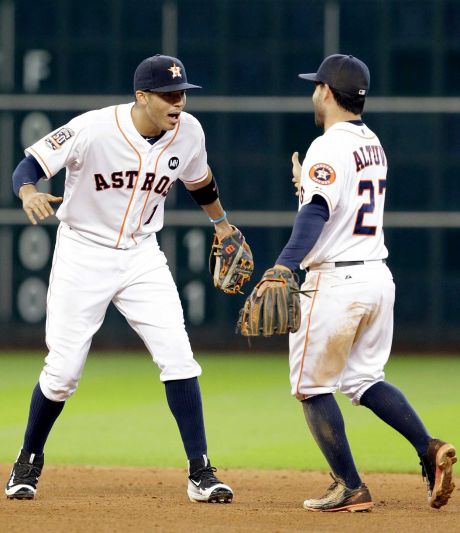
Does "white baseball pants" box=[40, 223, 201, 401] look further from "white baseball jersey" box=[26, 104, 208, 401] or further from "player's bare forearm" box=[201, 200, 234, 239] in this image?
"player's bare forearm" box=[201, 200, 234, 239]

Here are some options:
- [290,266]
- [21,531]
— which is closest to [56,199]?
[290,266]

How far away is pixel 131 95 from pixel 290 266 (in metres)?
7.77

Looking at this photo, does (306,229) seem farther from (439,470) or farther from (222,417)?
(222,417)

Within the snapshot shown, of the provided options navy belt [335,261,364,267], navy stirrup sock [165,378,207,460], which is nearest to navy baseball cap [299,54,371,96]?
navy belt [335,261,364,267]

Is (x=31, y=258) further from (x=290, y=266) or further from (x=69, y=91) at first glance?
(x=290, y=266)

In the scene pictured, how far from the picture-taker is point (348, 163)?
4.93 m

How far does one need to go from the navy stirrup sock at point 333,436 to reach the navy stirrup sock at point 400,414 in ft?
0.56

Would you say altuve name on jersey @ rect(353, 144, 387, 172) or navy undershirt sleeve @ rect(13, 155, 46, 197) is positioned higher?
altuve name on jersey @ rect(353, 144, 387, 172)

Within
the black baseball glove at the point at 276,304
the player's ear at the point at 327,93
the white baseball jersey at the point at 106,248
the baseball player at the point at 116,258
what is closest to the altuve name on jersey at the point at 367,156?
the player's ear at the point at 327,93

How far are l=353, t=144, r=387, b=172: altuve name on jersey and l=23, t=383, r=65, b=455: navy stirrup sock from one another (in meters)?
1.57

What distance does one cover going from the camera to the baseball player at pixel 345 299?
16.3ft

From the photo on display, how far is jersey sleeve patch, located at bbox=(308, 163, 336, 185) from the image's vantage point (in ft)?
16.0

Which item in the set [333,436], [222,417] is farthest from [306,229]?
[222,417]

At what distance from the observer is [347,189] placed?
4.94m
